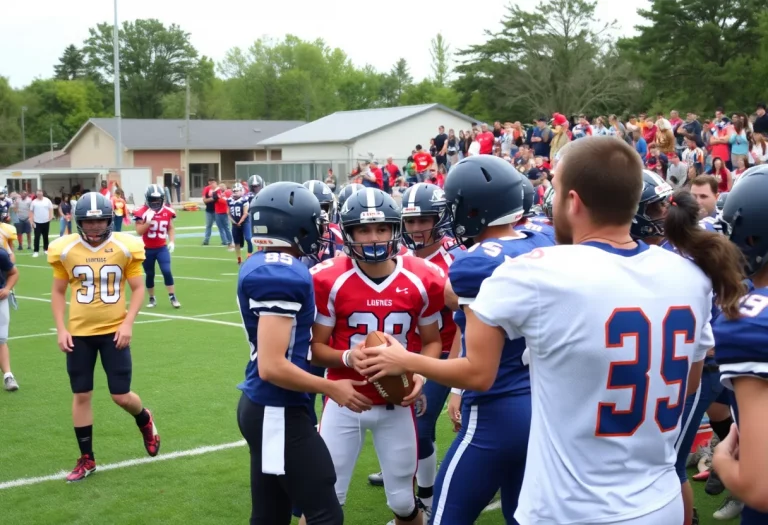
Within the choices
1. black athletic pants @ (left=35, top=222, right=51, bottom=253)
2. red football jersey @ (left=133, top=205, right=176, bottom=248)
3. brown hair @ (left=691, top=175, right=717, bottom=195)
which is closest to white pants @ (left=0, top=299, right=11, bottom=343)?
red football jersey @ (left=133, top=205, right=176, bottom=248)

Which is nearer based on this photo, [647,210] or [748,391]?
[748,391]

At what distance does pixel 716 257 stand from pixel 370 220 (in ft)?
7.36

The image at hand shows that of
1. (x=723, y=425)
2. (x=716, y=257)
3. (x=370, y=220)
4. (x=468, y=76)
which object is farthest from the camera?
(x=468, y=76)

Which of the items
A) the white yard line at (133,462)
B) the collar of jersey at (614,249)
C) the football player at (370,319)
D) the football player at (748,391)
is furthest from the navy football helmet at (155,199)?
the football player at (748,391)

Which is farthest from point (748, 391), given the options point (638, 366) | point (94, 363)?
point (94, 363)

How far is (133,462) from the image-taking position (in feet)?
21.5

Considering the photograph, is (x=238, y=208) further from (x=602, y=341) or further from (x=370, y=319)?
(x=602, y=341)

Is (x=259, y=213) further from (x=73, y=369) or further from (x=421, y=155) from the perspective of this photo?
(x=421, y=155)

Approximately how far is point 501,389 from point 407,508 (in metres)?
1.31

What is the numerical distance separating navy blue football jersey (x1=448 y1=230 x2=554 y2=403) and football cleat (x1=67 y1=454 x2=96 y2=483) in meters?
3.77

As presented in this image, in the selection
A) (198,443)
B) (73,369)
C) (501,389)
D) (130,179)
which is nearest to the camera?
(501,389)

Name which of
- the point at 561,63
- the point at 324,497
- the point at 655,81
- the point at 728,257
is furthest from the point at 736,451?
the point at 561,63

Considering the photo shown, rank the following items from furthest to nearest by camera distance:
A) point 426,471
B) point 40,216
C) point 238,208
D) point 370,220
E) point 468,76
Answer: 1. point 468,76
2. point 40,216
3. point 238,208
4. point 426,471
5. point 370,220

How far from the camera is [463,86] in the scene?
200ft
